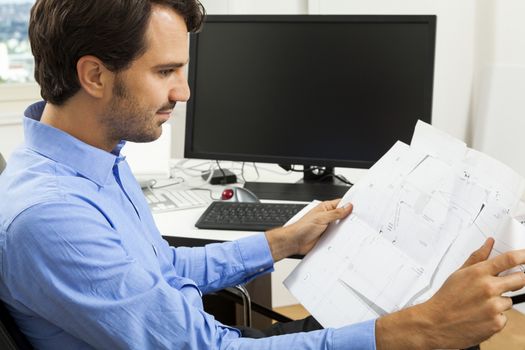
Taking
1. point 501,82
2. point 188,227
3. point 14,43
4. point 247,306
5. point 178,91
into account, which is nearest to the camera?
point 178,91

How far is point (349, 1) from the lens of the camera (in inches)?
95.8

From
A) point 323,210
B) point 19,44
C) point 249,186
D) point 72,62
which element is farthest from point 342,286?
point 19,44

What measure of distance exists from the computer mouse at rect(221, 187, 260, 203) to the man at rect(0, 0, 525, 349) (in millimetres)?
589

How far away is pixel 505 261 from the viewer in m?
0.94

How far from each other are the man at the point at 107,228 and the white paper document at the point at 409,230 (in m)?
0.08

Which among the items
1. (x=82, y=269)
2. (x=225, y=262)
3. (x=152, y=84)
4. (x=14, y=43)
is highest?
(x=14, y=43)

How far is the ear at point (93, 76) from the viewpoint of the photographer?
1023 mm

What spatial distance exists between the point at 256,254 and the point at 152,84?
1.63 ft

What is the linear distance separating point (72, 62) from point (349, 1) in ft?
5.23

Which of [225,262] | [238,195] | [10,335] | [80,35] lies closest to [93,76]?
[80,35]

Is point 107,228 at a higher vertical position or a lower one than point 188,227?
higher

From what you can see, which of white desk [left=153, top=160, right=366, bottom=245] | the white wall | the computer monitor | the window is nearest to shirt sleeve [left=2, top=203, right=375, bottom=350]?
white desk [left=153, top=160, right=366, bottom=245]

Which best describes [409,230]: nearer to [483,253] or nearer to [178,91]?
[483,253]

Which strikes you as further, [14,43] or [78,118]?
[14,43]
